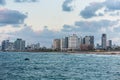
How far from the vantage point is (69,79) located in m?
75.2

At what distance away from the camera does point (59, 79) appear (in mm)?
75875

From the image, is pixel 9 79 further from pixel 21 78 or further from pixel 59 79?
pixel 59 79

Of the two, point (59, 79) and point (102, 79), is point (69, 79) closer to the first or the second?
point (59, 79)

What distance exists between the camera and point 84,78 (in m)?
78.9

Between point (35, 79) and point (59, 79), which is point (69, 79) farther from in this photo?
point (35, 79)

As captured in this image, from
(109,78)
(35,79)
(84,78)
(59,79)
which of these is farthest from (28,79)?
(109,78)

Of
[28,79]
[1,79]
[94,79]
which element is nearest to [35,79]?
[28,79]

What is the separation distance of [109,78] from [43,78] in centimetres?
1434

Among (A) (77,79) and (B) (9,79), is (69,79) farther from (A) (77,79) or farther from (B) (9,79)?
(B) (9,79)

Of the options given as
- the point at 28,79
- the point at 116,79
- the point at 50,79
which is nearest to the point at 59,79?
the point at 50,79

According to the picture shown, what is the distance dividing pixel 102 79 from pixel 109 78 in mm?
2714

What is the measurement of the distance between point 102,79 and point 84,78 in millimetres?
4296

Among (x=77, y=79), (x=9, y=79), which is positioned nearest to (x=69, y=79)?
(x=77, y=79)

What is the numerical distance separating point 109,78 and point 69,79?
9488 mm
